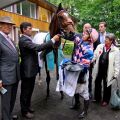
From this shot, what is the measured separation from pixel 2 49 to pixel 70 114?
7.14 feet

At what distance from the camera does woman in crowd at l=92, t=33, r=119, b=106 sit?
6168 mm

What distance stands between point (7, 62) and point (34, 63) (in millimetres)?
841

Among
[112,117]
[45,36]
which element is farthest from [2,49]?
[112,117]

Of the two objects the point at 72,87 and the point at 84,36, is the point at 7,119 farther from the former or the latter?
the point at 84,36

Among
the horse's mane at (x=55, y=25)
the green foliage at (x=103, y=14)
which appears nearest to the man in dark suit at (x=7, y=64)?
the horse's mane at (x=55, y=25)

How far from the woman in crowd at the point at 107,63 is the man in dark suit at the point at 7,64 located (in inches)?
87.0

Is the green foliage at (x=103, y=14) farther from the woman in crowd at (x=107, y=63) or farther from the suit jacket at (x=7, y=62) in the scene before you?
the suit jacket at (x=7, y=62)

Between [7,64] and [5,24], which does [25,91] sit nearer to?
[7,64]

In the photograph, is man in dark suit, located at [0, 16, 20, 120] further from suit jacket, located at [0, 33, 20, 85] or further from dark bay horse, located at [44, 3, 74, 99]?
dark bay horse, located at [44, 3, 74, 99]

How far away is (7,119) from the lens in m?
4.82

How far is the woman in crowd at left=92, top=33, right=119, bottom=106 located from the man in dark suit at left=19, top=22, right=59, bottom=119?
4.60ft

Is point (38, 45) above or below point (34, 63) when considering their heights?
above

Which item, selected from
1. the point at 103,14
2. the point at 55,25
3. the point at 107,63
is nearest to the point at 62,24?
the point at 55,25

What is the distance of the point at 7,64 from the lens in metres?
4.66
